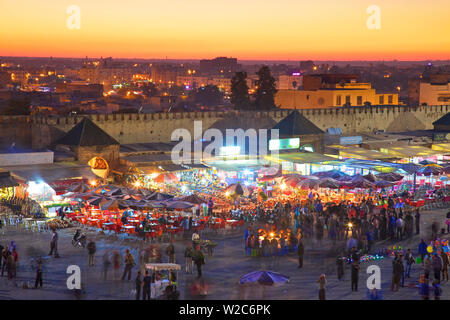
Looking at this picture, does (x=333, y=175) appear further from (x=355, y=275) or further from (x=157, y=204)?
(x=355, y=275)

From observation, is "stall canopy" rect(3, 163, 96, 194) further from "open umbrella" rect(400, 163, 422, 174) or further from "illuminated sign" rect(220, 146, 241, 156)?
"open umbrella" rect(400, 163, 422, 174)

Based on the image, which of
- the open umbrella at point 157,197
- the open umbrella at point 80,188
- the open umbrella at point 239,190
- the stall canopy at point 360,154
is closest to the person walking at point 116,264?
the open umbrella at point 157,197

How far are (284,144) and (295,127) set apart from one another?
1431 millimetres

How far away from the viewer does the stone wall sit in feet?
107

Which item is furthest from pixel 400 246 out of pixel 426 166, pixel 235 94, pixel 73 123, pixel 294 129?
pixel 235 94

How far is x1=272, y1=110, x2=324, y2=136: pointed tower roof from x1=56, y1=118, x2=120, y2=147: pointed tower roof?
8.72 metres

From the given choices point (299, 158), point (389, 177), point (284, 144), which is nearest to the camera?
point (389, 177)

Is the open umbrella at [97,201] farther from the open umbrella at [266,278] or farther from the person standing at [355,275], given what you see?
the person standing at [355,275]

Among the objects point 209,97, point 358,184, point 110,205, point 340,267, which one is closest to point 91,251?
point 110,205

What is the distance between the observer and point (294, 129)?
1341 inches

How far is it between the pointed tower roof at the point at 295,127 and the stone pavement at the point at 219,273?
1463 cm

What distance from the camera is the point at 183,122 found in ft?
122

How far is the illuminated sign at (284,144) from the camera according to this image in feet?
107
